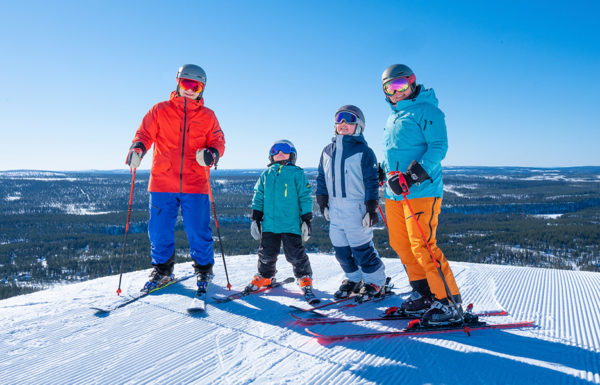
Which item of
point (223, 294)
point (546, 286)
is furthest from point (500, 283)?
point (223, 294)

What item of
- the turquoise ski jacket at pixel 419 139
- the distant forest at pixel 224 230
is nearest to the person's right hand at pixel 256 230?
the turquoise ski jacket at pixel 419 139

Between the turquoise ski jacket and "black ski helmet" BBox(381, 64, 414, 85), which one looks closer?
the turquoise ski jacket

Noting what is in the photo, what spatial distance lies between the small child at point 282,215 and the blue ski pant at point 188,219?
45 cm

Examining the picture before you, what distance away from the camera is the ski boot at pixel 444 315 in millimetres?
2178

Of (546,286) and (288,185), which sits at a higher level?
(288,185)

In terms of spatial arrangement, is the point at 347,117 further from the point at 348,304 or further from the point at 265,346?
the point at 265,346

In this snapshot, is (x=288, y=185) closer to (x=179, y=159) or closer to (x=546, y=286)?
(x=179, y=159)

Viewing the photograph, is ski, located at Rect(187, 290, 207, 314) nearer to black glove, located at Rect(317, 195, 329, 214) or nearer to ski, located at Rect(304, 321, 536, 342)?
ski, located at Rect(304, 321, 536, 342)

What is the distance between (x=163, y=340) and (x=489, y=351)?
1.90 metres

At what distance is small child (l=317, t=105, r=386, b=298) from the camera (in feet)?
8.98

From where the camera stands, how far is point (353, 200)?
2.77 metres

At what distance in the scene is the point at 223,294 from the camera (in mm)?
3053

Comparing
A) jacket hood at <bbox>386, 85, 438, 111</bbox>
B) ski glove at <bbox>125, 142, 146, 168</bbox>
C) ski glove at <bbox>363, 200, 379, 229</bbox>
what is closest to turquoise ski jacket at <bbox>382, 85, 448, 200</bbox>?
jacket hood at <bbox>386, 85, 438, 111</bbox>

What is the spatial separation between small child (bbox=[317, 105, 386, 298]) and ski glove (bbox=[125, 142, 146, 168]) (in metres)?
1.61
